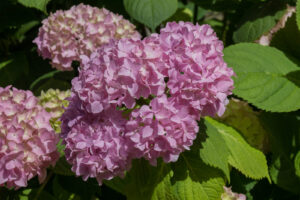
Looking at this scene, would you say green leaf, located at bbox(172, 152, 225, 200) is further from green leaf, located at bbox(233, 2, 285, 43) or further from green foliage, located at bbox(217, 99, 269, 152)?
green leaf, located at bbox(233, 2, 285, 43)

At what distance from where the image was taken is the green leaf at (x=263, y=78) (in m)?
1.28

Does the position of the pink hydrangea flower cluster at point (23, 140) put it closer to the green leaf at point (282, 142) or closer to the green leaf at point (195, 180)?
the green leaf at point (195, 180)

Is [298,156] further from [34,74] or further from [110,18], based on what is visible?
[34,74]

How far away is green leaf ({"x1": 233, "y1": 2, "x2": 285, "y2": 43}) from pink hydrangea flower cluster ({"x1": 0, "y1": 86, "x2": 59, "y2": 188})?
0.87m

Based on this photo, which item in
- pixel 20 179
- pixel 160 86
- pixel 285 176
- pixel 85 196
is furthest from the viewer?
pixel 285 176

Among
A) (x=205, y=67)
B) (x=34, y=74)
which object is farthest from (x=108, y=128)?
(x=34, y=74)

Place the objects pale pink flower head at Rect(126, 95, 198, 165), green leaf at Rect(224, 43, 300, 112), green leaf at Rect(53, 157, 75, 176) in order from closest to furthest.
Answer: pale pink flower head at Rect(126, 95, 198, 165), green leaf at Rect(224, 43, 300, 112), green leaf at Rect(53, 157, 75, 176)

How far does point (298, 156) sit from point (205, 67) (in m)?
0.59

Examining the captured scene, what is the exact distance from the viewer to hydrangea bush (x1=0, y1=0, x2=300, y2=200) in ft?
3.41

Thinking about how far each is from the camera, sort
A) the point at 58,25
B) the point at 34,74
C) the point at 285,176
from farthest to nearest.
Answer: the point at 34,74 < the point at 58,25 < the point at 285,176

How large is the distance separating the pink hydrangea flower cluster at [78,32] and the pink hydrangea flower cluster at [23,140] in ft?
1.43

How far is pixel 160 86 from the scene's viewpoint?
1.04m

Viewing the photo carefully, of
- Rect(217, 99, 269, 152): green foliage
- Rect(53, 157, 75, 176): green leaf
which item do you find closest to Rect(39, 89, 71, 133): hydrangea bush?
Rect(53, 157, 75, 176): green leaf

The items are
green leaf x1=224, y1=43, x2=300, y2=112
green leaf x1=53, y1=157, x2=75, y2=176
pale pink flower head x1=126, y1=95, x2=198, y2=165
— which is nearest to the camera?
pale pink flower head x1=126, y1=95, x2=198, y2=165
